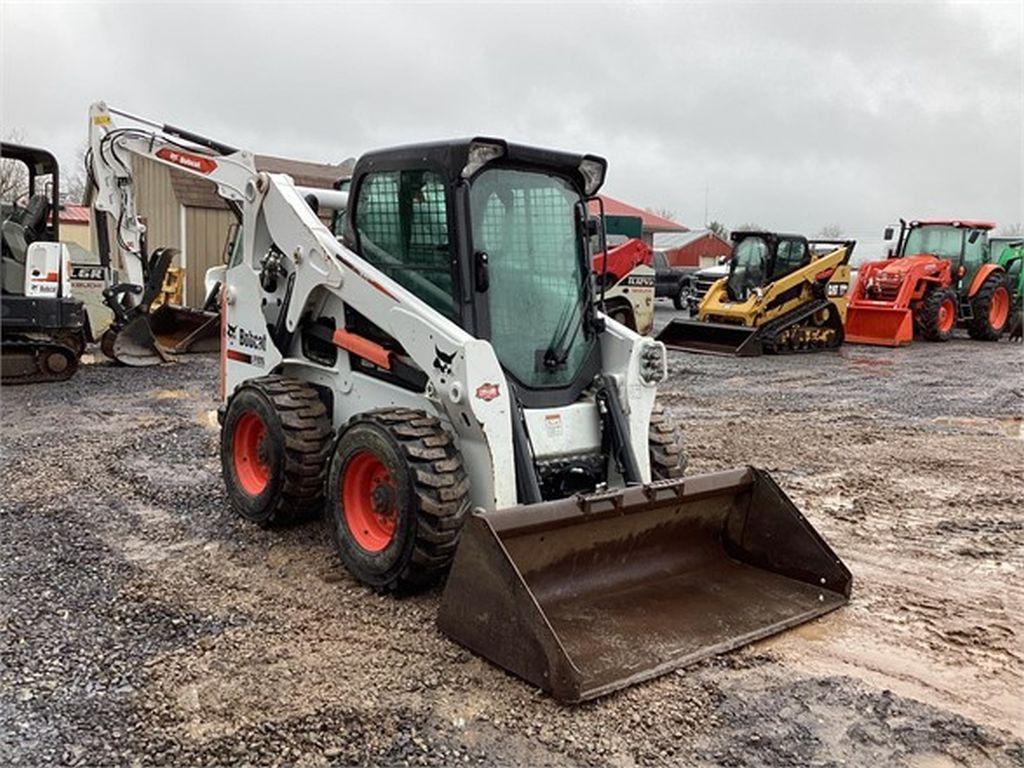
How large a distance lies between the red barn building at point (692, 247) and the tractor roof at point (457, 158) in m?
36.1

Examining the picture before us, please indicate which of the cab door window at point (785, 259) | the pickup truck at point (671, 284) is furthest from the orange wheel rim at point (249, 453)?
the pickup truck at point (671, 284)

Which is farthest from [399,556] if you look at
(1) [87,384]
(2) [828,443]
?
(1) [87,384]

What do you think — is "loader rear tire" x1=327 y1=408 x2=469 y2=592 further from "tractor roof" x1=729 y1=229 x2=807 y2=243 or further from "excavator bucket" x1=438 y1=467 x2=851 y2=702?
"tractor roof" x1=729 y1=229 x2=807 y2=243

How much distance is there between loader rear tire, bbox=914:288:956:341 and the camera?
17.1 meters

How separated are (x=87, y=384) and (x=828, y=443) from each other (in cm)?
772

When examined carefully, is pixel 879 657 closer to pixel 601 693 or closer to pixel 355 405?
pixel 601 693

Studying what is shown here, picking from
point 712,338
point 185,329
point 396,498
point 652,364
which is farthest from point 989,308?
point 396,498

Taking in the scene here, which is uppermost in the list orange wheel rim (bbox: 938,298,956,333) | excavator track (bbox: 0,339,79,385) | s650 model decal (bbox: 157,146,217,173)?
s650 model decal (bbox: 157,146,217,173)

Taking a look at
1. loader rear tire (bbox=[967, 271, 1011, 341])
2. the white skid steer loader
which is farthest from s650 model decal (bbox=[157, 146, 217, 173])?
loader rear tire (bbox=[967, 271, 1011, 341])

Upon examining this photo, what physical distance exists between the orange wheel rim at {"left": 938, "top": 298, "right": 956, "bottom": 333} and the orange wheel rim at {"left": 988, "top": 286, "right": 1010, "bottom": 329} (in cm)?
129

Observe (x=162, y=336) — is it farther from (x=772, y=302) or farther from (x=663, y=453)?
(x=663, y=453)

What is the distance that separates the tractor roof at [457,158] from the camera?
4.31 meters

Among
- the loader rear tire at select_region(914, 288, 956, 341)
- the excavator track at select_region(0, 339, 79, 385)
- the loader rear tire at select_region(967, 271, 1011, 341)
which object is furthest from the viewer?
the loader rear tire at select_region(967, 271, 1011, 341)

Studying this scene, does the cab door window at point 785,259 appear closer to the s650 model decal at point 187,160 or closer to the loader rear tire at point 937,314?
the loader rear tire at point 937,314
